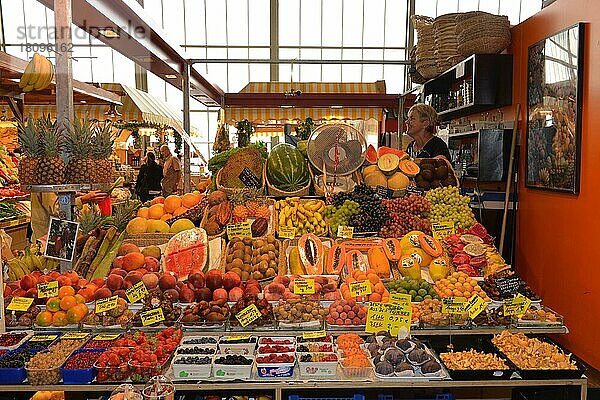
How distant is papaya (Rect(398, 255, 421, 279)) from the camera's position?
346 cm

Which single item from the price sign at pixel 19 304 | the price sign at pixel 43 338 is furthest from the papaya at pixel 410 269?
the price sign at pixel 19 304

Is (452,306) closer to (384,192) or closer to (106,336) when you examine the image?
(384,192)

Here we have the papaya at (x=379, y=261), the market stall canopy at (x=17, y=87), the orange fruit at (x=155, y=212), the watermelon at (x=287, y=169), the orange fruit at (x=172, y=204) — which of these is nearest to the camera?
the papaya at (x=379, y=261)

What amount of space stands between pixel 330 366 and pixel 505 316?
105 centimetres

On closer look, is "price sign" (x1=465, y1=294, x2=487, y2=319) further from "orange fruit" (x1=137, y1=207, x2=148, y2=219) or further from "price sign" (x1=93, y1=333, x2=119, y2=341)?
"orange fruit" (x1=137, y1=207, x2=148, y2=219)

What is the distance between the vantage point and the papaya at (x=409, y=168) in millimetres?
4557

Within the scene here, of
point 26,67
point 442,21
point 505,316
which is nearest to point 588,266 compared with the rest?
point 505,316

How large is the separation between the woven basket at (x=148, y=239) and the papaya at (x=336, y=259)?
1134 mm

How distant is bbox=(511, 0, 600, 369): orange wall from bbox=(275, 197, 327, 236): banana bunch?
6.58 feet

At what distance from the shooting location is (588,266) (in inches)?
172

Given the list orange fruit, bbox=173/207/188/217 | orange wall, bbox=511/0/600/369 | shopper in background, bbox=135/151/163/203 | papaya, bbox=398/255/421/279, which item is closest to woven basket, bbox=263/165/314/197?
orange fruit, bbox=173/207/188/217

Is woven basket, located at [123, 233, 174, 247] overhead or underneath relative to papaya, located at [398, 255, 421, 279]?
overhead

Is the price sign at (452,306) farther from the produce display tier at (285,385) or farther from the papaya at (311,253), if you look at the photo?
the papaya at (311,253)

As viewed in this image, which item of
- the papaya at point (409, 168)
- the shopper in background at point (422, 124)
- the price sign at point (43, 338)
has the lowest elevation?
the price sign at point (43, 338)
